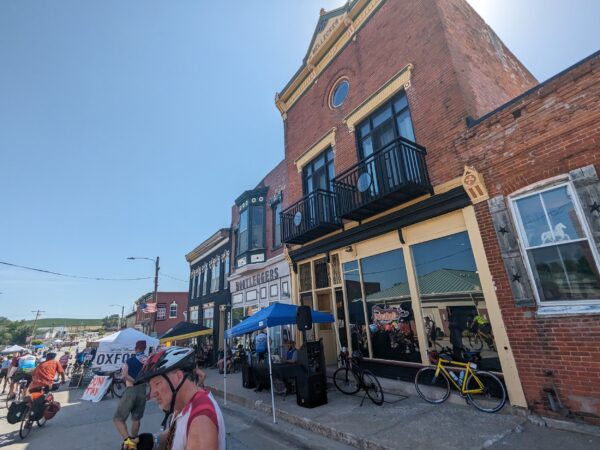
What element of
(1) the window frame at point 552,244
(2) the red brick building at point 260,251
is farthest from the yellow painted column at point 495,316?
(2) the red brick building at point 260,251

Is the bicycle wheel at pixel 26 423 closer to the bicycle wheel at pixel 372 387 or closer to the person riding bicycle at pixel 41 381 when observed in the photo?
the person riding bicycle at pixel 41 381

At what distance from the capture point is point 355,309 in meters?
9.40

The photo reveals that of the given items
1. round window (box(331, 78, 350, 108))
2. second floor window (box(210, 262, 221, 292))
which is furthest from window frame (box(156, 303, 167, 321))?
round window (box(331, 78, 350, 108))

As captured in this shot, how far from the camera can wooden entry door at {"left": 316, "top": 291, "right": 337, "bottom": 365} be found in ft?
35.9

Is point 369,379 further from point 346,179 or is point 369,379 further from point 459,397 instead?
point 346,179

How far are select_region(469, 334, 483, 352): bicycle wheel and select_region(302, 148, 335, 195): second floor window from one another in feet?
21.3

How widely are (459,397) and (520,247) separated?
3339mm

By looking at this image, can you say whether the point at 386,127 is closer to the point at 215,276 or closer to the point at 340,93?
the point at 340,93

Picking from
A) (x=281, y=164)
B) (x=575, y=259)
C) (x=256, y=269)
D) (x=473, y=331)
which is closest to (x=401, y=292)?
(x=473, y=331)

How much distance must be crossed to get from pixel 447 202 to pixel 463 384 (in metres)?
3.88

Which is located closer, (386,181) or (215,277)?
(386,181)

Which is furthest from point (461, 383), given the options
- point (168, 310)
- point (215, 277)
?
point (168, 310)

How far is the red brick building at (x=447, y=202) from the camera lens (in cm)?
520

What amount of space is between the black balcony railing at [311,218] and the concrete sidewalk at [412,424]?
499 cm
